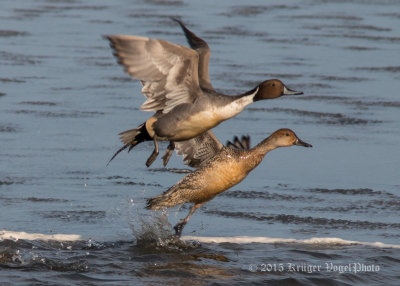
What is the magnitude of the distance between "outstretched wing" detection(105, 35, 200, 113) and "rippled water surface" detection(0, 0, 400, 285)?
0.63 m

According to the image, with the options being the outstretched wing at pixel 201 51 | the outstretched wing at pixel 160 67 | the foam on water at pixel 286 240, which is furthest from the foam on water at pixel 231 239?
the outstretched wing at pixel 201 51

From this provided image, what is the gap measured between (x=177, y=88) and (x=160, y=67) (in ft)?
0.81

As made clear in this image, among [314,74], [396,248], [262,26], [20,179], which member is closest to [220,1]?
[262,26]

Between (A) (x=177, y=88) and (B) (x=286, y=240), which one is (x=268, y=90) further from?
(B) (x=286, y=240)

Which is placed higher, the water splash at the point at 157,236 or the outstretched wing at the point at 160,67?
the outstretched wing at the point at 160,67

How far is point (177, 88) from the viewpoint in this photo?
23.3 feet

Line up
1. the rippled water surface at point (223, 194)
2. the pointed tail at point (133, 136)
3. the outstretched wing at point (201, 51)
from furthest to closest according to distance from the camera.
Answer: the pointed tail at point (133, 136) → the outstretched wing at point (201, 51) → the rippled water surface at point (223, 194)

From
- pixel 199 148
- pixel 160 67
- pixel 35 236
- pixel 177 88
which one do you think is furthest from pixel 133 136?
Result: pixel 35 236

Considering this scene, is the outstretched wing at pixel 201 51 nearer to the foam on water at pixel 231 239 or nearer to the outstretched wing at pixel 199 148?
the outstretched wing at pixel 199 148

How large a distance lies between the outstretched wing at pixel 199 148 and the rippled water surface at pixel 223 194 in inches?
12.5

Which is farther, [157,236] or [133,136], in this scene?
[133,136]

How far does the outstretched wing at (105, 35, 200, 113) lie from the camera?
6.77 meters

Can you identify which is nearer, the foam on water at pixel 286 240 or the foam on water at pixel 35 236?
the foam on water at pixel 35 236

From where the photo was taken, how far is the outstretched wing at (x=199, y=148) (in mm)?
7605
